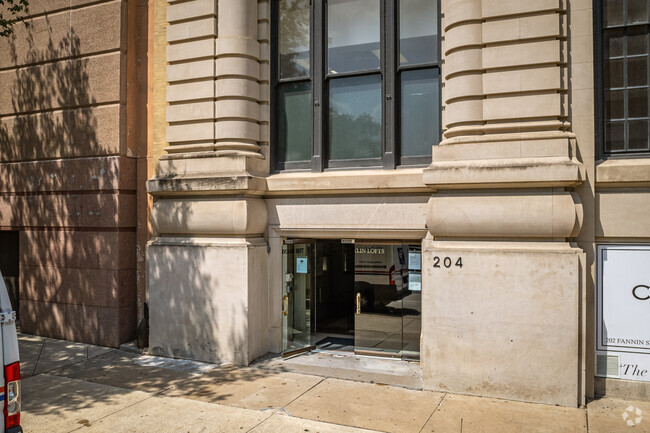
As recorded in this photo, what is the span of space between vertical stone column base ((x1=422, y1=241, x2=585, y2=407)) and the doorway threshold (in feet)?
1.93

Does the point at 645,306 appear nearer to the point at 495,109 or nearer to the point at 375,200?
the point at 495,109

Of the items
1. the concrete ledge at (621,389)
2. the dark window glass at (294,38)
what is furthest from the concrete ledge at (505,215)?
the dark window glass at (294,38)

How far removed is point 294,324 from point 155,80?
597 centimetres

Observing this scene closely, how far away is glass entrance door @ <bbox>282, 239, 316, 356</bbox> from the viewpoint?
399 inches

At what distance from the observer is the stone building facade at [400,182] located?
7566 millimetres

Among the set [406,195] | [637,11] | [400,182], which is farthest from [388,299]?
[637,11]

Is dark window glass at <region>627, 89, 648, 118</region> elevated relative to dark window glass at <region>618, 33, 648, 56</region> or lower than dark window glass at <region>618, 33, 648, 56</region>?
lower

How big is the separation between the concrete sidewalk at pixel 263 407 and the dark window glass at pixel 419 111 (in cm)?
422

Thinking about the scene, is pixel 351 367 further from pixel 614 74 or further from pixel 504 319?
pixel 614 74

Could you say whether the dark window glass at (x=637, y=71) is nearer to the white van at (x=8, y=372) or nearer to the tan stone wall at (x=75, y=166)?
the white van at (x=8, y=372)

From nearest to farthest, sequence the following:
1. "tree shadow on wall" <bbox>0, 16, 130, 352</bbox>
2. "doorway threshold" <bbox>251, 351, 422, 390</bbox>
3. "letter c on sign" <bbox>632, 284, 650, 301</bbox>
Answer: "letter c on sign" <bbox>632, 284, 650, 301</bbox>
"doorway threshold" <bbox>251, 351, 422, 390</bbox>
"tree shadow on wall" <bbox>0, 16, 130, 352</bbox>

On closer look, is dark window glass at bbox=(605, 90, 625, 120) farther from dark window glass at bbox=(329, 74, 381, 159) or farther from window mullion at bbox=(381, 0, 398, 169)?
dark window glass at bbox=(329, 74, 381, 159)

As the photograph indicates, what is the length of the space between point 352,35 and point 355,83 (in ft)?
3.10

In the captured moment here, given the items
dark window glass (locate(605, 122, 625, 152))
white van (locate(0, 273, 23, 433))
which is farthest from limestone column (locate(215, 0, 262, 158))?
dark window glass (locate(605, 122, 625, 152))
